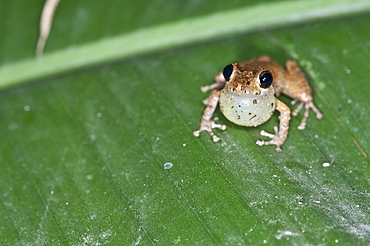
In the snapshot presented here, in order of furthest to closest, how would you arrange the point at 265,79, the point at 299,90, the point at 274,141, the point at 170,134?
1. the point at 299,90
2. the point at 170,134
3. the point at 274,141
4. the point at 265,79

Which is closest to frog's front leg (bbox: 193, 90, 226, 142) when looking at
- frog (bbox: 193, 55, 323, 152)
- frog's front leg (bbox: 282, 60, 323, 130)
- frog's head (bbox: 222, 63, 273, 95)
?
frog (bbox: 193, 55, 323, 152)

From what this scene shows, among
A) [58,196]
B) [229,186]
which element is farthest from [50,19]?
[229,186]

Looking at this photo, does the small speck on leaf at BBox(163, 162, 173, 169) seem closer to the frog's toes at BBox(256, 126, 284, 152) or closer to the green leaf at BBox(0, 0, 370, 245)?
the green leaf at BBox(0, 0, 370, 245)

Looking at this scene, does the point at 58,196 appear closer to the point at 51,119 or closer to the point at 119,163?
A: the point at 119,163

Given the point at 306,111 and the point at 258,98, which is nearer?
the point at 258,98

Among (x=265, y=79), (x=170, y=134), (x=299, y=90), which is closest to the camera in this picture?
(x=265, y=79)

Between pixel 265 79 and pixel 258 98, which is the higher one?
pixel 265 79

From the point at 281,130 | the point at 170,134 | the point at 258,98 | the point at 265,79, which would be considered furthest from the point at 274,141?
the point at 170,134

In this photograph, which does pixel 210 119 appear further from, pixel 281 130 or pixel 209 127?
pixel 281 130
